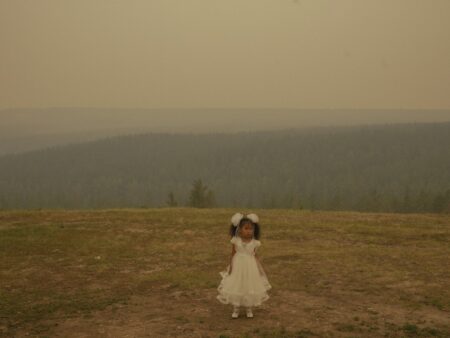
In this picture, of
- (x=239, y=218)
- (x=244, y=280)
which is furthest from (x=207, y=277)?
(x=239, y=218)

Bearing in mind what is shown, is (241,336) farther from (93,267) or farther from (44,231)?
(44,231)

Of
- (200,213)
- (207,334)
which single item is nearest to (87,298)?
(207,334)

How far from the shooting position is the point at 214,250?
19156 mm

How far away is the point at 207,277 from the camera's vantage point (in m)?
15.2

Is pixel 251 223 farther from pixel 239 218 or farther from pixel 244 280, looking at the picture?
pixel 244 280

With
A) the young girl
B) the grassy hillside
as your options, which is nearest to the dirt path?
the grassy hillside

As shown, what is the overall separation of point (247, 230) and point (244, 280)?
3.78ft

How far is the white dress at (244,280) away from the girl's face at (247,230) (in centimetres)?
17

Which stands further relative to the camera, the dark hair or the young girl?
the dark hair

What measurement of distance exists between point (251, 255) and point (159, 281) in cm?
470

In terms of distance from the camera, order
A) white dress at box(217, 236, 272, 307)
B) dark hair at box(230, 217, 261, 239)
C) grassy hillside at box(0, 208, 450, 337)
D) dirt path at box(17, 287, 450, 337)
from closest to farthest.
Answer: dirt path at box(17, 287, 450, 337) < grassy hillside at box(0, 208, 450, 337) < white dress at box(217, 236, 272, 307) < dark hair at box(230, 217, 261, 239)

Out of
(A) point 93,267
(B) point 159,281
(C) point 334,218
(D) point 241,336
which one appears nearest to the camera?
(D) point 241,336

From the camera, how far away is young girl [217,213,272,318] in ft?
36.5

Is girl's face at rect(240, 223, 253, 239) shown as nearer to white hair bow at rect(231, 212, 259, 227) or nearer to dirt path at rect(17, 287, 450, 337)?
white hair bow at rect(231, 212, 259, 227)
